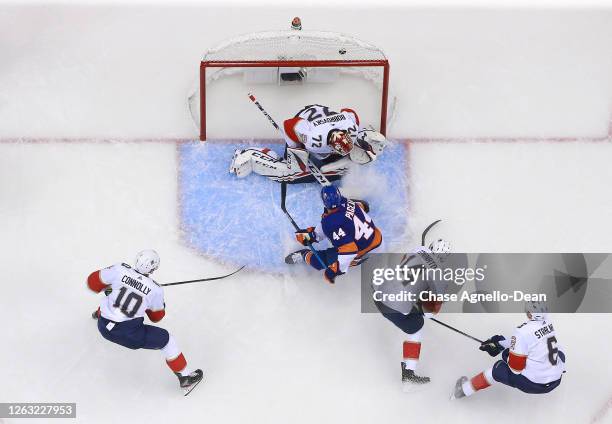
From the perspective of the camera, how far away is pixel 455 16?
304 inches

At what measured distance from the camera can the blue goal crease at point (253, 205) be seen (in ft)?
22.4

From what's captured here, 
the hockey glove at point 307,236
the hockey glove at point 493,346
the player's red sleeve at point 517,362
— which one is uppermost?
the hockey glove at point 307,236

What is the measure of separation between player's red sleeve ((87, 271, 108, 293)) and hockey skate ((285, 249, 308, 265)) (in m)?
1.14

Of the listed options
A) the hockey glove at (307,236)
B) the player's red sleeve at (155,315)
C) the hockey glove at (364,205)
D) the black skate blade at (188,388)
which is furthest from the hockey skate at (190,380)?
the hockey glove at (364,205)

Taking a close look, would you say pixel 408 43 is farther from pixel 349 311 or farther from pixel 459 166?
pixel 349 311

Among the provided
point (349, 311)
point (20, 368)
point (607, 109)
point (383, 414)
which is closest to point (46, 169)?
point (20, 368)

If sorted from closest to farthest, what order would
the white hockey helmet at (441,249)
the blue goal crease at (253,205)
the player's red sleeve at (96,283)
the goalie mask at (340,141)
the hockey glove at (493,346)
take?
the player's red sleeve at (96,283) → the white hockey helmet at (441,249) → the hockey glove at (493,346) → the goalie mask at (340,141) → the blue goal crease at (253,205)

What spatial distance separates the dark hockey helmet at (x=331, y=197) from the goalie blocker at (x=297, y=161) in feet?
1.70

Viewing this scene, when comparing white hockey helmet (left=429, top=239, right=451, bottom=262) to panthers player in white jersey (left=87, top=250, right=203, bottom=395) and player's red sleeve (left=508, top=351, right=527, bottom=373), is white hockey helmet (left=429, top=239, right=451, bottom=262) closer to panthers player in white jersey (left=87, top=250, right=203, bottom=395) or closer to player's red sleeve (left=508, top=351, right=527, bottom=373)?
player's red sleeve (left=508, top=351, right=527, bottom=373)

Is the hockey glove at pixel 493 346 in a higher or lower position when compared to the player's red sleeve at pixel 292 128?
lower

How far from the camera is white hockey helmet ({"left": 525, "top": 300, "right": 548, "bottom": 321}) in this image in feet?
19.8
